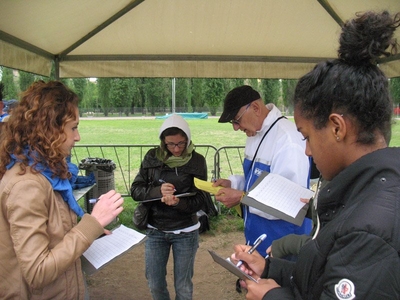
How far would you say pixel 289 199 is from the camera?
190 centimetres

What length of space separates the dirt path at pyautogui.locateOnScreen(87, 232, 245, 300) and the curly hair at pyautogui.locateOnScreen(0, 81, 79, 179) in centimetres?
241

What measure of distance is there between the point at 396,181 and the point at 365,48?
1.28 feet

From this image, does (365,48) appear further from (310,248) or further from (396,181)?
(310,248)

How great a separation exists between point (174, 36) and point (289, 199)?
254cm

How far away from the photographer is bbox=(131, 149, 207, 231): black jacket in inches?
105

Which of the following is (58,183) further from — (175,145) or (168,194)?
(175,145)

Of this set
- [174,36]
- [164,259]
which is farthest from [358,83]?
[174,36]

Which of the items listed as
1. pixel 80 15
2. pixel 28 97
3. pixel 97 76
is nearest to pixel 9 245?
pixel 28 97

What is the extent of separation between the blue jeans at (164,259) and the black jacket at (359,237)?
71.6 inches

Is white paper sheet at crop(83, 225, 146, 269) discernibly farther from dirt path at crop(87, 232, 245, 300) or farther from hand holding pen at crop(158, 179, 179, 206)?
dirt path at crop(87, 232, 245, 300)

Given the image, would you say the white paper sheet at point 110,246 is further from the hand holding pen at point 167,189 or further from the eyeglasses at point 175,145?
the eyeglasses at point 175,145

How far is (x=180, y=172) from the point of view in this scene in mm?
2758

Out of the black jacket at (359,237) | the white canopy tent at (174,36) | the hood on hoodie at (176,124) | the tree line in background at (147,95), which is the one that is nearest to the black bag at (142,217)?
the hood on hoodie at (176,124)

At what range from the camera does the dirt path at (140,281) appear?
12.2 feet
